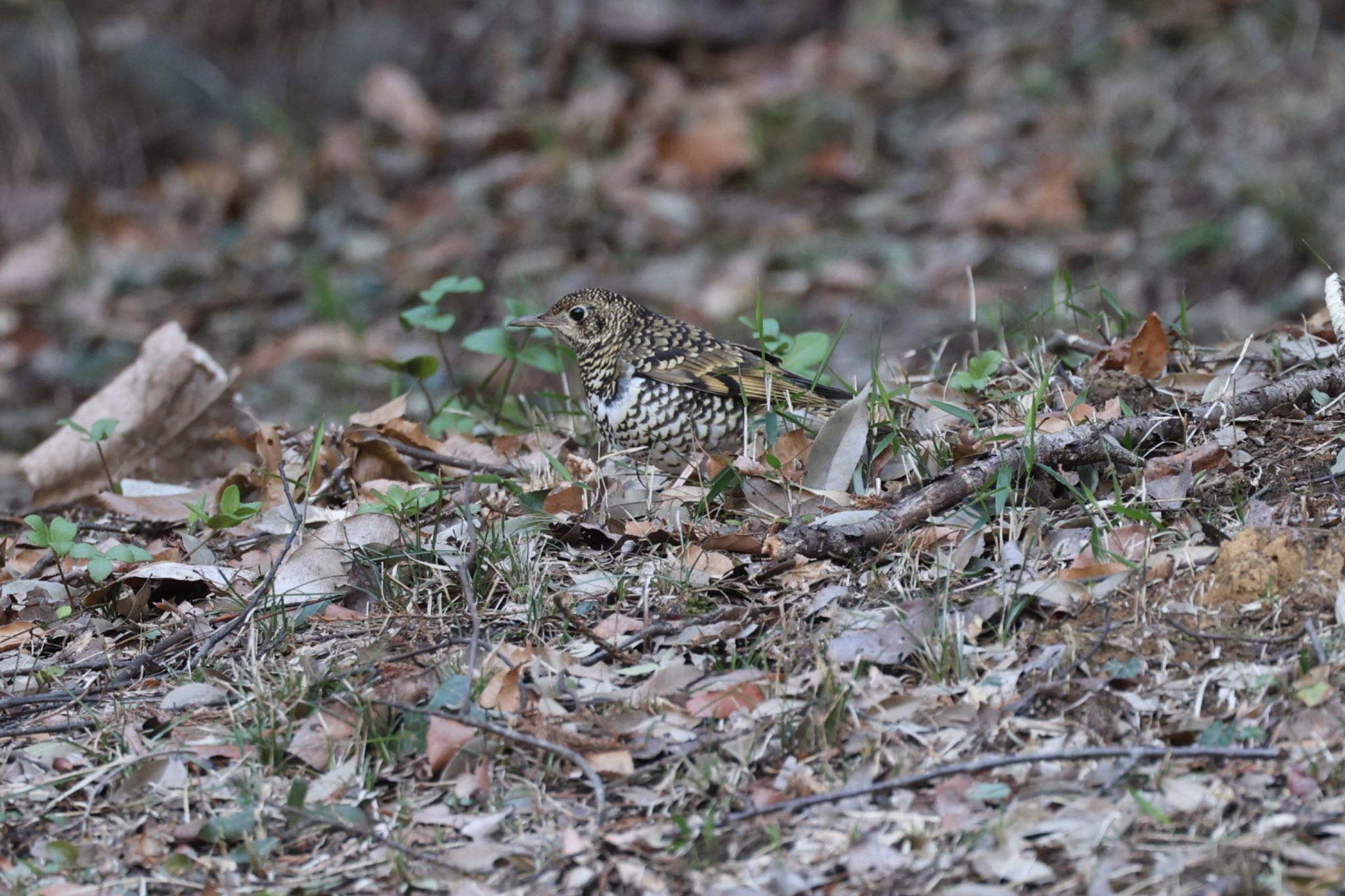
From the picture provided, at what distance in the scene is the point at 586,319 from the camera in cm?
525

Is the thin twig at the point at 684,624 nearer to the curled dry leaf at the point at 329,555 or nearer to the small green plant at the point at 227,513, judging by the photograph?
the curled dry leaf at the point at 329,555

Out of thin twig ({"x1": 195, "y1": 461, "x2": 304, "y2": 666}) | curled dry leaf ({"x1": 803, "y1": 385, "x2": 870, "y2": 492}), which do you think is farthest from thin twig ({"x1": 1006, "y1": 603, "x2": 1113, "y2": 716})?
thin twig ({"x1": 195, "y1": 461, "x2": 304, "y2": 666})

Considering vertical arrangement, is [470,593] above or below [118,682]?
above

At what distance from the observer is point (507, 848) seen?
3070 mm

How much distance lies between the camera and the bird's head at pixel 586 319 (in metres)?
5.22

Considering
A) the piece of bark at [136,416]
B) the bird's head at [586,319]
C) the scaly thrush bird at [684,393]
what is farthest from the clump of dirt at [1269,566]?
the piece of bark at [136,416]

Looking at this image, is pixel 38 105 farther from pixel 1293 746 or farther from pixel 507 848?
pixel 1293 746

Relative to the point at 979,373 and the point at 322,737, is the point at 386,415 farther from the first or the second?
the point at 979,373

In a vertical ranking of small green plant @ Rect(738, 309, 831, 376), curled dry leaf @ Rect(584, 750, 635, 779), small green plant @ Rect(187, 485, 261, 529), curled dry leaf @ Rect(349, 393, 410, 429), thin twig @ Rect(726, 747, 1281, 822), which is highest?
small green plant @ Rect(738, 309, 831, 376)

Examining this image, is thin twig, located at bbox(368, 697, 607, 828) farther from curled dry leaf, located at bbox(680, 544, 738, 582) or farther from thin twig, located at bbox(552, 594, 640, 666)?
curled dry leaf, located at bbox(680, 544, 738, 582)

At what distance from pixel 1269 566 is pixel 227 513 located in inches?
118

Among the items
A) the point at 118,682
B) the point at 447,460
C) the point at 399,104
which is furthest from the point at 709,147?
the point at 118,682

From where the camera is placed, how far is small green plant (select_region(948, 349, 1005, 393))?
4.68m

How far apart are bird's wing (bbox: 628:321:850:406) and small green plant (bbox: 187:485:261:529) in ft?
4.44
